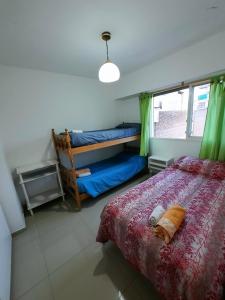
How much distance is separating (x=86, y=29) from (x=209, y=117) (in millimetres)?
2152

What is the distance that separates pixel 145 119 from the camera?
10.1 ft

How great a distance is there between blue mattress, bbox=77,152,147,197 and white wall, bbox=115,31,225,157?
0.62 meters

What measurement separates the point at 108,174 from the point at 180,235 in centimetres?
163

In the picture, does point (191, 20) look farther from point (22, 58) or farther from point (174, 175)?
point (22, 58)

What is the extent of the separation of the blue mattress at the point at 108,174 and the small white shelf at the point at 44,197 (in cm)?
61

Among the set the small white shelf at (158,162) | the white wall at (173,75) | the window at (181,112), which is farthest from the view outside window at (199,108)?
the small white shelf at (158,162)

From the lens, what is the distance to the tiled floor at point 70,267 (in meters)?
1.20

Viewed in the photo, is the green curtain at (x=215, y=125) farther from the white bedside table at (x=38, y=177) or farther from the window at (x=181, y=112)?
the white bedside table at (x=38, y=177)

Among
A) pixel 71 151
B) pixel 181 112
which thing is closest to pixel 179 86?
pixel 181 112

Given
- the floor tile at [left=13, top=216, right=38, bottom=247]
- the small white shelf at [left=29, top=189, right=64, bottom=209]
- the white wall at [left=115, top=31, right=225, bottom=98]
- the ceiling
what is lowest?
the floor tile at [left=13, top=216, right=38, bottom=247]

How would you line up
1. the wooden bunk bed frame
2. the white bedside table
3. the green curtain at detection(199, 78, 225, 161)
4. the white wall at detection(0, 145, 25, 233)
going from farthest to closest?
1. the white bedside table
2. the wooden bunk bed frame
3. the green curtain at detection(199, 78, 225, 161)
4. the white wall at detection(0, 145, 25, 233)

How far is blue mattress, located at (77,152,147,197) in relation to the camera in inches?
92.0

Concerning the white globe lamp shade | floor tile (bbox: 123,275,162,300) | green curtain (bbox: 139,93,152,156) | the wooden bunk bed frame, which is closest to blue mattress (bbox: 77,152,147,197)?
the wooden bunk bed frame

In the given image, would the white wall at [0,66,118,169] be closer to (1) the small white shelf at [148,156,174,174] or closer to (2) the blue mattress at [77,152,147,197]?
(2) the blue mattress at [77,152,147,197]
